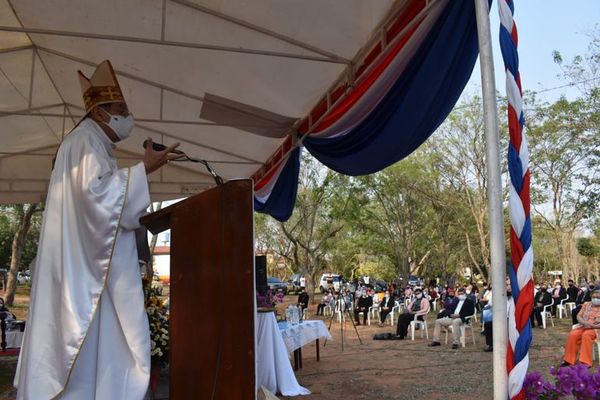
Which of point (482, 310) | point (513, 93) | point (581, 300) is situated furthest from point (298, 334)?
point (581, 300)

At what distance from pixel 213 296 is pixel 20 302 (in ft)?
90.5

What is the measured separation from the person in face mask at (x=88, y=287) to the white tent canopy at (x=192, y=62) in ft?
8.53

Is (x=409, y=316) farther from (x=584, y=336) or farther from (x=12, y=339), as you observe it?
(x=12, y=339)

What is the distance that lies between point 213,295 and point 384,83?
274 centimetres

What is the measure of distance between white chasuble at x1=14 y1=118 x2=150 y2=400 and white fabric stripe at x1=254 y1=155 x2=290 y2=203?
4.99 m

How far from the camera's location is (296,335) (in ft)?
22.5

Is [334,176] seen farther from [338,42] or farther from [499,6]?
[499,6]

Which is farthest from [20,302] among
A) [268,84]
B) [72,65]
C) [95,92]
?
[95,92]

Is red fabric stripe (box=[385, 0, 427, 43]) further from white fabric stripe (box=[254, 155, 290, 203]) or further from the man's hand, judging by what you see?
white fabric stripe (box=[254, 155, 290, 203])

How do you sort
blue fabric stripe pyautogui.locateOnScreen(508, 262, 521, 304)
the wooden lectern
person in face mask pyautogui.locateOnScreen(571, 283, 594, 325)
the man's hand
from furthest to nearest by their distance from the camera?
person in face mask pyautogui.locateOnScreen(571, 283, 594, 325), blue fabric stripe pyautogui.locateOnScreen(508, 262, 521, 304), the man's hand, the wooden lectern

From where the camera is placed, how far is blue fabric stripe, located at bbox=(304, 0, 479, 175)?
3.21 m

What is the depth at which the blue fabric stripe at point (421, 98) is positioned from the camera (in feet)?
10.5

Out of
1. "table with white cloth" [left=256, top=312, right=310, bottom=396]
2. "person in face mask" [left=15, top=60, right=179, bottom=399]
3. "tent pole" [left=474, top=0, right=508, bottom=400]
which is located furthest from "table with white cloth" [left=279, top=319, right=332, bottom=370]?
"person in face mask" [left=15, top=60, right=179, bottom=399]

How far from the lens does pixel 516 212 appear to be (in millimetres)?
2277
